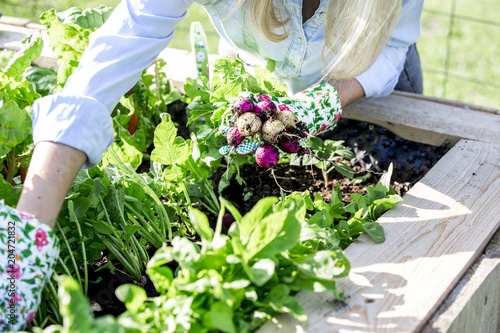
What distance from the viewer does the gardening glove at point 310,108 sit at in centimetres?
122

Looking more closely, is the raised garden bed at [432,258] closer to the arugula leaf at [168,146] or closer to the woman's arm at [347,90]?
the woman's arm at [347,90]

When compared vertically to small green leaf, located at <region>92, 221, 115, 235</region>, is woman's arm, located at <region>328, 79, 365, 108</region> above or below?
above

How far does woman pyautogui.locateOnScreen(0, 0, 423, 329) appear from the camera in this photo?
2.81 ft

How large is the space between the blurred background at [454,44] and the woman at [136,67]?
160 centimetres

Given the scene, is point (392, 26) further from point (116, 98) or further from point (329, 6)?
point (116, 98)

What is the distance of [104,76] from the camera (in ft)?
3.43

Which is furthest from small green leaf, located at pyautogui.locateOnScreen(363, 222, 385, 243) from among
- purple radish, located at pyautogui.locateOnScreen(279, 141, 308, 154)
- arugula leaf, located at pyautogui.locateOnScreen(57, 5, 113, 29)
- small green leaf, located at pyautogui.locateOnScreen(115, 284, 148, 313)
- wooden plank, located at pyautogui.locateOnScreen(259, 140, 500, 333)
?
arugula leaf, located at pyautogui.locateOnScreen(57, 5, 113, 29)

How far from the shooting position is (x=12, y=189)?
1047mm

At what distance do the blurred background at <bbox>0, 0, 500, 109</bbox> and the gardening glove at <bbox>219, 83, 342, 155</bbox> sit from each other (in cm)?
177

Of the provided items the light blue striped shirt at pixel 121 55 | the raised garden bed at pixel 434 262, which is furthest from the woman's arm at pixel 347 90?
the raised garden bed at pixel 434 262

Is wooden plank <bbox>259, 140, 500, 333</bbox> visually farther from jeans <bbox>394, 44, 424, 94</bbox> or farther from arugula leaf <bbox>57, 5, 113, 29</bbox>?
Answer: arugula leaf <bbox>57, 5, 113, 29</bbox>

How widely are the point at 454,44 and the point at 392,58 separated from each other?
218 cm

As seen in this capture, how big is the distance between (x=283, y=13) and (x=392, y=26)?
0.97ft

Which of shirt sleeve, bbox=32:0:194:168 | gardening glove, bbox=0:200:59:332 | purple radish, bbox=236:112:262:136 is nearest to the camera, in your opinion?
gardening glove, bbox=0:200:59:332
